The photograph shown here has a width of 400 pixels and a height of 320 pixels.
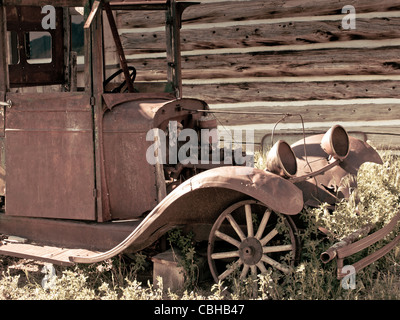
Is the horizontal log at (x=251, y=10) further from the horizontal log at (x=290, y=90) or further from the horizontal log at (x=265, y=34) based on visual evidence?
the horizontal log at (x=290, y=90)

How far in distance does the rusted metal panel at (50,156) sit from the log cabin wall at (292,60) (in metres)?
3.45

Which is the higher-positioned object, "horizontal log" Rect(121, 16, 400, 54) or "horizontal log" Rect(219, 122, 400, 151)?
"horizontal log" Rect(121, 16, 400, 54)

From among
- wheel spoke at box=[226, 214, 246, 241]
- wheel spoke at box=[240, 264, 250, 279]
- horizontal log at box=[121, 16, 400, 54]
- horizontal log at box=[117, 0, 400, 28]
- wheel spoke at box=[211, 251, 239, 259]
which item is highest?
horizontal log at box=[117, 0, 400, 28]

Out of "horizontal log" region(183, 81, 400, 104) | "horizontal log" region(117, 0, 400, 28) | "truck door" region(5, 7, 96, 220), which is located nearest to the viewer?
"truck door" region(5, 7, 96, 220)

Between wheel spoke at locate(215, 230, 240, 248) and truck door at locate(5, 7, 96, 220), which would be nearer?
wheel spoke at locate(215, 230, 240, 248)

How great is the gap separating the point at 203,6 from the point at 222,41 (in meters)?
0.51

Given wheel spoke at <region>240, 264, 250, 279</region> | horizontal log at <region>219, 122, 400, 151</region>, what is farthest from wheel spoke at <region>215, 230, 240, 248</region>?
horizontal log at <region>219, 122, 400, 151</region>

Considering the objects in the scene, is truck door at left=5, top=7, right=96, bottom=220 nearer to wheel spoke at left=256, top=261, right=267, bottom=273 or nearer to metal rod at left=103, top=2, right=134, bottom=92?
metal rod at left=103, top=2, right=134, bottom=92

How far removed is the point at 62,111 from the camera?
3.43 meters

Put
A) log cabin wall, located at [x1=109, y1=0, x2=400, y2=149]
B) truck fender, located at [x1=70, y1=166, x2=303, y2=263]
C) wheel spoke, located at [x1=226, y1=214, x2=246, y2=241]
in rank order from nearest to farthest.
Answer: truck fender, located at [x1=70, y1=166, x2=303, y2=263]
wheel spoke, located at [x1=226, y1=214, x2=246, y2=241]
log cabin wall, located at [x1=109, y1=0, x2=400, y2=149]

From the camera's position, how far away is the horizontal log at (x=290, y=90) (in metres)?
6.23

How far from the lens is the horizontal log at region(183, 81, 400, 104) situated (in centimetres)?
623

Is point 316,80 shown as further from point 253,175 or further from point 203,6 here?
point 253,175
